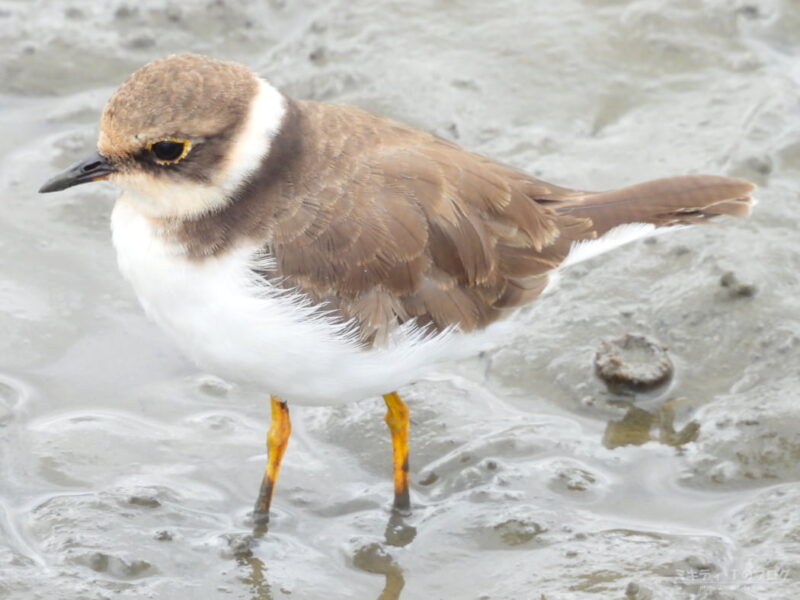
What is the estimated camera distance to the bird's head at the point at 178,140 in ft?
17.8

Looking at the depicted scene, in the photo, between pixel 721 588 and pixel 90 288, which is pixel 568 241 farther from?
pixel 90 288

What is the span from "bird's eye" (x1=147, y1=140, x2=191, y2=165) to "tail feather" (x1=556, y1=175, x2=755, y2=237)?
1.96 m

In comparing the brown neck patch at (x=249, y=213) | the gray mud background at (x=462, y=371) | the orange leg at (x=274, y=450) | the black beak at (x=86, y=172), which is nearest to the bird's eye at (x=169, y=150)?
the brown neck patch at (x=249, y=213)

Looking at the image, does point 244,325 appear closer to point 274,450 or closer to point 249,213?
point 249,213

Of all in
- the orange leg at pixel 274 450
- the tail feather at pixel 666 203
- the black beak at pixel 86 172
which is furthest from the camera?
the tail feather at pixel 666 203

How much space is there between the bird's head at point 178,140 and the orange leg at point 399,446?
4.84ft

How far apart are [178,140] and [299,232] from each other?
0.63m

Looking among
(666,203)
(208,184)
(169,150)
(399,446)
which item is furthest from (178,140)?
(666,203)

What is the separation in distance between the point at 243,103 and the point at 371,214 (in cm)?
73

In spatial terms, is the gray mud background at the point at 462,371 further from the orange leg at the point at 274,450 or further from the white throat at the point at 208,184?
the white throat at the point at 208,184

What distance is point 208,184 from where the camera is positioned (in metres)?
5.54

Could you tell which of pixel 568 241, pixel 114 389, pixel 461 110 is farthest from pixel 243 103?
pixel 461 110

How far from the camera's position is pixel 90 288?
25.5 feet

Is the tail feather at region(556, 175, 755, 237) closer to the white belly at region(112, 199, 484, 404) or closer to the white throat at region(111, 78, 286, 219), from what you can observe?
the white belly at region(112, 199, 484, 404)
